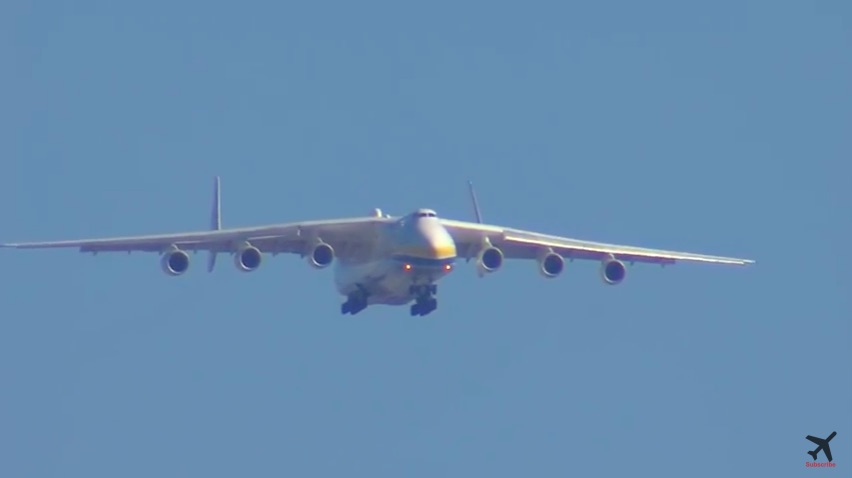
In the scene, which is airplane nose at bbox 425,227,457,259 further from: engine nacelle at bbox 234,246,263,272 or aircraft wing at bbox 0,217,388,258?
engine nacelle at bbox 234,246,263,272

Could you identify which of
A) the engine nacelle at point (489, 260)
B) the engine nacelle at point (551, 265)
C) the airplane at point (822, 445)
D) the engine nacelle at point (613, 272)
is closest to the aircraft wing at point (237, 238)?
the engine nacelle at point (489, 260)

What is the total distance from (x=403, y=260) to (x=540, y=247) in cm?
419

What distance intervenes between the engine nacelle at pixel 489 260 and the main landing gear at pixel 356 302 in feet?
7.69

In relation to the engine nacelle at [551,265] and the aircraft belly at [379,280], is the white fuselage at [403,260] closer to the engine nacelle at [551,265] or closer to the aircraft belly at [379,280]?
the aircraft belly at [379,280]

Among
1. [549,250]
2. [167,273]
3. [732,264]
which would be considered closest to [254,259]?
[167,273]

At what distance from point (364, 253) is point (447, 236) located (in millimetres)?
2199

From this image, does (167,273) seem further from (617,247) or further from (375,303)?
(617,247)

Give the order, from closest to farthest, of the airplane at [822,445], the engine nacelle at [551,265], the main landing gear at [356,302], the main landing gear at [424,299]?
the airplane at [822,445] → the main landing gear at [424,299] → the main landing gear at [356,302] → the engine nacelle at [551,265]

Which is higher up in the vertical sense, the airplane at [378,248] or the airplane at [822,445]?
the airplane at [378,248]

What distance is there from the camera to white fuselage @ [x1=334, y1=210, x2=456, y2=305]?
48.5 metres

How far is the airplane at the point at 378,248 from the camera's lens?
160 feet

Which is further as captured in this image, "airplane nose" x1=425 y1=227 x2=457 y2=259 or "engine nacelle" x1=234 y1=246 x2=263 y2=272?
"engine nacelle" x1=234 y1=246 x2=263 y2=272

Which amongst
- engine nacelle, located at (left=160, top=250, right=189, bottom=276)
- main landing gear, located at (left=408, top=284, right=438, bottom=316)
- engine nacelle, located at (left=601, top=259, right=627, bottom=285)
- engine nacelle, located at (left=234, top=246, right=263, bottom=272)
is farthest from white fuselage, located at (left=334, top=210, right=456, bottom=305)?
engine nacelle, located at (left=601, top=259, right=627, bottom=285)

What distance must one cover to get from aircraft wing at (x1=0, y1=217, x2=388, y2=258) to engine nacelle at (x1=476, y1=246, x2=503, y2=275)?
199cm
